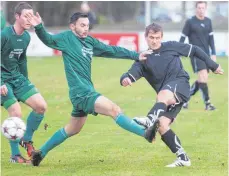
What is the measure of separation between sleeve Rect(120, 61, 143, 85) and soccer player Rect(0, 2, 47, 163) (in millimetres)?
1433

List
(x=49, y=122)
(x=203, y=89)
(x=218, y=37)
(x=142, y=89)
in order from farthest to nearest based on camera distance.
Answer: (x=218, y=37) < (x=142, y=89) < (x=203, y=89) < (x=49, y=122)

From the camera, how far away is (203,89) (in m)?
15.7

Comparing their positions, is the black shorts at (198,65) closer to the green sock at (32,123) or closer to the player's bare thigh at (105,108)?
the green sock at (32,123)

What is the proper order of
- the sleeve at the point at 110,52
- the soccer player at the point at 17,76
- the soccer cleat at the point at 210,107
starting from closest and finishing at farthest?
the sleeve at the point at 110,52, the soccer player at the point at 17,76, the soccer cleat at the point at 210,107

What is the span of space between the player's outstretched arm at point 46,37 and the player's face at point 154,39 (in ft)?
3.68

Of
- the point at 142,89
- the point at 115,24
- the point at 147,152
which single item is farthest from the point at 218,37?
the point at 147,152

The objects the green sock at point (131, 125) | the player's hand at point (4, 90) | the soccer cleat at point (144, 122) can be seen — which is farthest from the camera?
the player's hand at point (4, 90)

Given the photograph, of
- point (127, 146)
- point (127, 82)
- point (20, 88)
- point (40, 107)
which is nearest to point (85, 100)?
point (127, 82)

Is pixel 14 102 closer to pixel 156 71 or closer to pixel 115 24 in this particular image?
pixel 156 71

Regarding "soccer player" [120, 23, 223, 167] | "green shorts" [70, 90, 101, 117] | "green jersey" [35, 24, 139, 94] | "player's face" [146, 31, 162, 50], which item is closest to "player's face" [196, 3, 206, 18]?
"soccer player" [120, 23, 223, 167]

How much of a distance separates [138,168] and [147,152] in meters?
1.28

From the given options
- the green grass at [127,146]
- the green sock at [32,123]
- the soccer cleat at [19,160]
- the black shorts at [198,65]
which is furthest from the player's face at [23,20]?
the black shorts at [198,65]

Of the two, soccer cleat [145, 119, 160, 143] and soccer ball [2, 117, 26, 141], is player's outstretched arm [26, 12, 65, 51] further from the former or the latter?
soccer cleat [145, 119, 160, 143]

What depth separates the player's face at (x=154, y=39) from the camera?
9.41 metres
